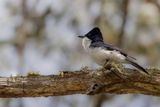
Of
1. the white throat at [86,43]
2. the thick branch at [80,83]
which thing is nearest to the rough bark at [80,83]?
the thick branch at [80,83]

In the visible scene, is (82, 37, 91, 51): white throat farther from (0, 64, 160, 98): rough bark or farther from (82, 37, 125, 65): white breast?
(0, 64, 160, 98): rough bark

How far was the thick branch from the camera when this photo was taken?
3615mm

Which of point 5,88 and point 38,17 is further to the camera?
point 38,17

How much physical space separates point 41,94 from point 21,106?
12.5 ft

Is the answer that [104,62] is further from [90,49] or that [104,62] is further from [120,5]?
[120,5]

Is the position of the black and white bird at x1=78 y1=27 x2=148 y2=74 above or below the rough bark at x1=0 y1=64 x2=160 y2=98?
above

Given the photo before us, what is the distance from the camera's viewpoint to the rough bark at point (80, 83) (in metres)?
3.62

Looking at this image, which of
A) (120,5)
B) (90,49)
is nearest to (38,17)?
(120,5)

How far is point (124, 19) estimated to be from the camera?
7746 millimetres

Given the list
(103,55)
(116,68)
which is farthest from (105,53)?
(116,68)

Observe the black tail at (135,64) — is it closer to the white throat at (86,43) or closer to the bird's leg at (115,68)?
the bird's leg at (115,68)

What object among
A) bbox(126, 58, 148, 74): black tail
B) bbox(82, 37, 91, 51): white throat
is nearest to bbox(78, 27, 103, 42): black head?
bbox(82, 37, 91, 51): white throat

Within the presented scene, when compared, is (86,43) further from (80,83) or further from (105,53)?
(80,83)


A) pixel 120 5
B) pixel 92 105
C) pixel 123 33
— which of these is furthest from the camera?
pixel 120 5
